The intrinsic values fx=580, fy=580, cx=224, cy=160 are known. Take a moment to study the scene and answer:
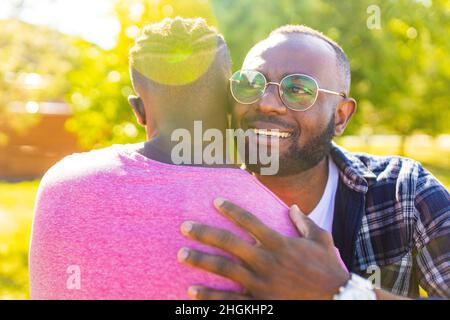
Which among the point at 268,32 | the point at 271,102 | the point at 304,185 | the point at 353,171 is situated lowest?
the point at 304,185

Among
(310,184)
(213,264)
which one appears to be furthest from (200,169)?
(310,184)

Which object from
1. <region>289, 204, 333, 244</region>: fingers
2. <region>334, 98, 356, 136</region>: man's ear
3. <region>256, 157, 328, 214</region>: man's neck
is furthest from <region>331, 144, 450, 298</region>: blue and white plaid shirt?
<region>289, 204, 333, 244</region>: fingers

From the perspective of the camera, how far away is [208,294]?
1773 millimetres

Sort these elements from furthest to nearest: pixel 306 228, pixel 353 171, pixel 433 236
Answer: pixel 353 171, pixel 433 236, pixel 306 228

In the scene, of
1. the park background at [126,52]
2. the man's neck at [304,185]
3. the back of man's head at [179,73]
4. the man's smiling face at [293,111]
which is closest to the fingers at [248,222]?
the back of man's head at [179,73]

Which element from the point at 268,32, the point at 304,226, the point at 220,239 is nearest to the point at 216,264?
the point at 220,239

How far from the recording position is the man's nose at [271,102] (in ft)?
10.2

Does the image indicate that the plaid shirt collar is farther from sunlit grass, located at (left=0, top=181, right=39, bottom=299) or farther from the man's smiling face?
sunlit grass, located at (left=0, top=181, right=39, bottom=299)

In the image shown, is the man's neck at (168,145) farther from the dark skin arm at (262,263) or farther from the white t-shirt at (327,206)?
the white t-shirt at (327,206)

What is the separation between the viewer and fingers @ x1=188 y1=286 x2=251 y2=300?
1.76m

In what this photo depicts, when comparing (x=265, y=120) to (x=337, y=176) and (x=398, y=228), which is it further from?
(x=398, y=228)

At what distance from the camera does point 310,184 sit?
3.33m

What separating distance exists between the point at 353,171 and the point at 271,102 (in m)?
0.60
